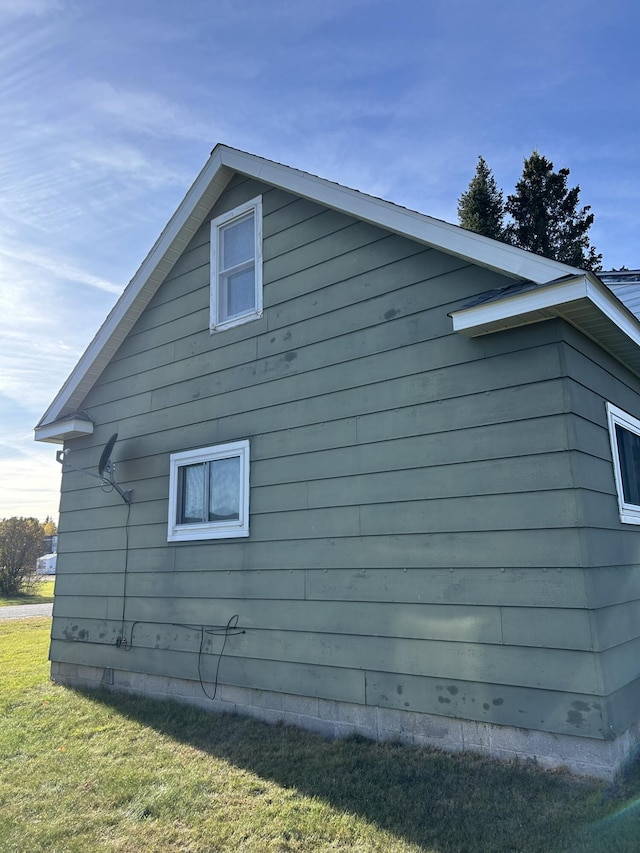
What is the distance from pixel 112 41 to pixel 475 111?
4.73m

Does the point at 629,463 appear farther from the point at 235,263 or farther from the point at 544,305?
the point at 235,263

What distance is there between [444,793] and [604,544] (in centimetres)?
203

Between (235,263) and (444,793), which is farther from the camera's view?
(235,263)

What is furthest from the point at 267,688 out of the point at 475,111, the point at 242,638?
the point at 475,111

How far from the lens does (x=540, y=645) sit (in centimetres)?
397

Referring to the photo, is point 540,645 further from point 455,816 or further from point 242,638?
point 242,638

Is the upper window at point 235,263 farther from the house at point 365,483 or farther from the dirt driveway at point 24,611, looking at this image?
the dirt driveway at point 24,611

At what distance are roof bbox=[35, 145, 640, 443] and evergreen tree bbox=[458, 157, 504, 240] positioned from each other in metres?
15.4

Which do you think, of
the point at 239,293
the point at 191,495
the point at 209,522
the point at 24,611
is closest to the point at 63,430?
the point at 191,495

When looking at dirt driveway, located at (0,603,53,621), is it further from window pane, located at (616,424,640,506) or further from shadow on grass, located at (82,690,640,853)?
window pane, located at (616,424,640,506)

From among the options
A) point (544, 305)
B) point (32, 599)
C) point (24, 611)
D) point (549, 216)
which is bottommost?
point (24, 611)

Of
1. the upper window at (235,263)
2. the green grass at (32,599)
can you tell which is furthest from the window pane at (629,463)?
the green grass at (32,599)

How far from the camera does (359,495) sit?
16.7 feet

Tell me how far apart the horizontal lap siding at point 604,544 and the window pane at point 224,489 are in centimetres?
340
